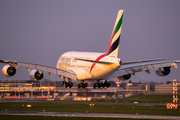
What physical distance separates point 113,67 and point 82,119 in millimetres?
11164

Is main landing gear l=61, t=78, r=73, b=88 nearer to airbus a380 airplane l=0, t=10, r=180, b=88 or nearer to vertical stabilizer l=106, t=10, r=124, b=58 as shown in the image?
airbus a380 airplane l=0, t=10, r=180, b=88

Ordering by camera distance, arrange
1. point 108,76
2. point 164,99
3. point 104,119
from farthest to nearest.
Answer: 1. point 164,99
2. point 108,76
3. point 104,119

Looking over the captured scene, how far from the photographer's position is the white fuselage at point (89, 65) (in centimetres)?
4941

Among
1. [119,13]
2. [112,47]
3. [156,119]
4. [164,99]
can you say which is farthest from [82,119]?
[164,99]

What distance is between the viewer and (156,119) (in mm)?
40531

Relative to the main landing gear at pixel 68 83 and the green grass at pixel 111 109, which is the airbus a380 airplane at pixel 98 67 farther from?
the green grass at pixel 111 109

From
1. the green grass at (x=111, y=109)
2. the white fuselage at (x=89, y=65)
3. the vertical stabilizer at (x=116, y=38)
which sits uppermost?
the vertical stabilizer at (x=116, y=38)

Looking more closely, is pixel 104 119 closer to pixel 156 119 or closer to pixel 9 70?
pixel 156 119

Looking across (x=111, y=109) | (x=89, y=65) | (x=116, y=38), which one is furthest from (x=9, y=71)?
(x=111, y=109)

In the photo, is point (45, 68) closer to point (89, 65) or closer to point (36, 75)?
point (36, 75)

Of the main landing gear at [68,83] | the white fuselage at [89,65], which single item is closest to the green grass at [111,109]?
the main landing gear at [68,83]

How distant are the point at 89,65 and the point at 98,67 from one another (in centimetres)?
270

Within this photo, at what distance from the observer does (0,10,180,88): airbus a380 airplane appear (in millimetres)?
49438

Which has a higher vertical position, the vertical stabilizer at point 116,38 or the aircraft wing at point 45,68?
the vertical stabilizer at point 116,38
